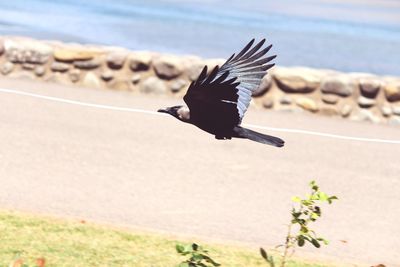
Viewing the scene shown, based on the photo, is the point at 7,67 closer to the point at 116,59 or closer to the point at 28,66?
the point at 28,66

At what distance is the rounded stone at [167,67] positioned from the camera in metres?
16.2

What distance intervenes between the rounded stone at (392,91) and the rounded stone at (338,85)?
51cm

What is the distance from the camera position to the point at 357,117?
51.8 feet

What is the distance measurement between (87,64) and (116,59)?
51 centimetres

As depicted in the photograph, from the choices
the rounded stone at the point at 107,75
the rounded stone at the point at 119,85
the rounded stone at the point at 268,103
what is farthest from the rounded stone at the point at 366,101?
the rounded stone at the point at 107,75

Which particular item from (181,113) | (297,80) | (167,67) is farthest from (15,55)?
(181,113)

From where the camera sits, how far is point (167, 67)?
53.5 feet

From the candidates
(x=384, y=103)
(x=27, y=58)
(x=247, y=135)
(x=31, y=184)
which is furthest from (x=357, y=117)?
(x=247, y=135)

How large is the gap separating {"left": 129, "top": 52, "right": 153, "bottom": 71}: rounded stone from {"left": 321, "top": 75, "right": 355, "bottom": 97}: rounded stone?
2699mm

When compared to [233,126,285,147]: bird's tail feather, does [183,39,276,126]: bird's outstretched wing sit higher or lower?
higher

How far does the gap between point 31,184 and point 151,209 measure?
1355 mm

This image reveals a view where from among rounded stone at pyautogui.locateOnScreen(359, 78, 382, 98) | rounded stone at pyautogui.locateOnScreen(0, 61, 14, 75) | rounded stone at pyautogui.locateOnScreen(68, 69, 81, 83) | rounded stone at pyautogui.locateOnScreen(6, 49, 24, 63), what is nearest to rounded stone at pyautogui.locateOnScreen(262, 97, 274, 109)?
rounded stone at pyautogui.locateOnScreen(359, 78, 382, 98)

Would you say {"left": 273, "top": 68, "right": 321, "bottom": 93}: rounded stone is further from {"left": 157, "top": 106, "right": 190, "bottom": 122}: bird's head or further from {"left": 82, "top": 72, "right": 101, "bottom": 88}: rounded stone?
{"left": 157, "top": 106, "right": 190, "bottom": 122}: bird's head

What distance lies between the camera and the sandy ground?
33.2 feet
